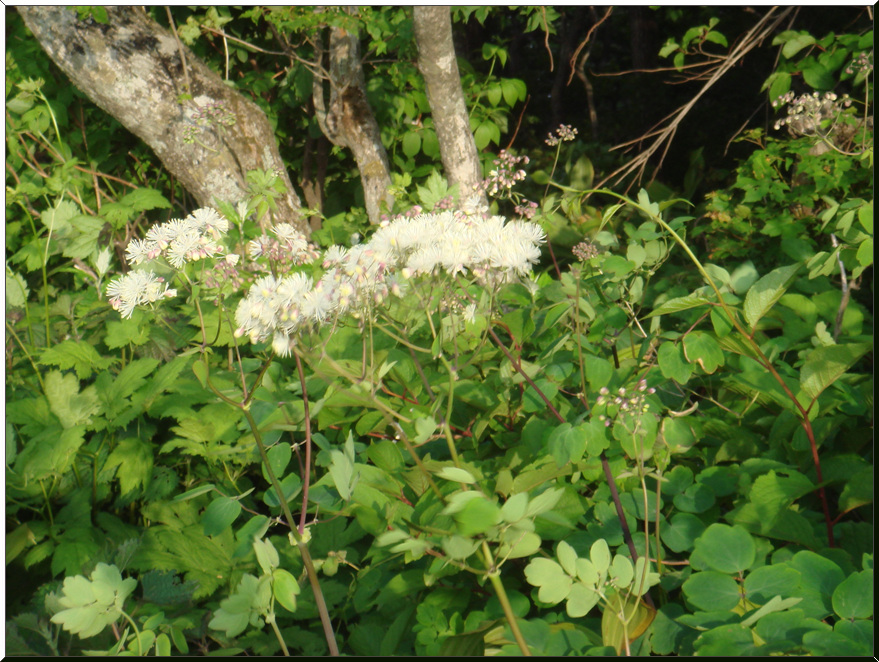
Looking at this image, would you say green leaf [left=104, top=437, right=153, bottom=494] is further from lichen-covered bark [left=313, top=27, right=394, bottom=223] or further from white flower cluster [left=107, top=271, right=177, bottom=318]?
lichen-covered bark [left=313, top=27, right=394, bottom=223]

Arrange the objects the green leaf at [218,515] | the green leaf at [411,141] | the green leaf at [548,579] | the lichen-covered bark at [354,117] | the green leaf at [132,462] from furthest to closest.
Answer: the green leaf at [411,141], the lichen-covered bark at [354,117], the green leaf at [132,462], the green leaf at [218,515], the green leaf at [548,579]

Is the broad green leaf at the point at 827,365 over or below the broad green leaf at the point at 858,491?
over

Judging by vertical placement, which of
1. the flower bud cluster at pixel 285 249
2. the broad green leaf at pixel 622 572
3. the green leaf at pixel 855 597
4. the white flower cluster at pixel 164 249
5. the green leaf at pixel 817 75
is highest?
the white flower cluster at pixel 164 249

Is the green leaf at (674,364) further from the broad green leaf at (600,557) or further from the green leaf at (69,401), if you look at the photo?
the green leaf at (69,401)

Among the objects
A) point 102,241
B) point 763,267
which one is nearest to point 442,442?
point 763,267

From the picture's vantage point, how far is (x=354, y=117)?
2979 mm

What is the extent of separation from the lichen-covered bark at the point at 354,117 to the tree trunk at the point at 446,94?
43cm

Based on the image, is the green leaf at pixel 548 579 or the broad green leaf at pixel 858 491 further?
the broad green leaf at pixel 858 491

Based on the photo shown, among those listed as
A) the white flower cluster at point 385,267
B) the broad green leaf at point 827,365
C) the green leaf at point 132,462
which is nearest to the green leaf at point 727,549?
the broad green leaf at point 827,365

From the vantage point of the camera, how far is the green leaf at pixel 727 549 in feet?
2.98

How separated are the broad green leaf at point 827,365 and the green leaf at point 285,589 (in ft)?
3.11

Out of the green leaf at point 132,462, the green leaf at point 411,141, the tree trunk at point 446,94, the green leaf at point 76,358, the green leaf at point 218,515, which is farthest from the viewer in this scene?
the green leaf at point 411,141

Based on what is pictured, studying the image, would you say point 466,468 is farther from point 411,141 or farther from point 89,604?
point 411,141

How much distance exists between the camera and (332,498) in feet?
3.41
